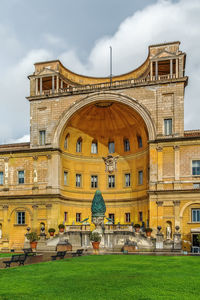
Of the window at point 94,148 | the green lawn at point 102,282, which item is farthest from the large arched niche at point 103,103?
the green lawn at point 102,282

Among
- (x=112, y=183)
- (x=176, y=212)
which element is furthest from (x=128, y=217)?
(x=176, y=212)

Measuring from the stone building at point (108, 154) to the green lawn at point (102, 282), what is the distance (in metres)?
19.1

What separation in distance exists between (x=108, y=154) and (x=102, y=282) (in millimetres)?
34198

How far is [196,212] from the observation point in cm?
3847

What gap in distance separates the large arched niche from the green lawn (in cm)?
2338

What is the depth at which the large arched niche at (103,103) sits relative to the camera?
4181 centimetres

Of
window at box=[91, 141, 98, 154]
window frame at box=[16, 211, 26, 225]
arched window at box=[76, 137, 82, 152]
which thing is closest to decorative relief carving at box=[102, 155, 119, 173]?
window at box=[91, 141, 98, 154]

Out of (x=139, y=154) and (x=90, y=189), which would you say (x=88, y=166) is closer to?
(x=90, y=189)

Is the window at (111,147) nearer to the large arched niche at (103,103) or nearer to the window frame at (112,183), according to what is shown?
the window frame at (112,183)

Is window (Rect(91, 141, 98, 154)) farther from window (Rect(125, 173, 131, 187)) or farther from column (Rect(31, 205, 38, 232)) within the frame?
column (Rect(31, 205, 38, 232))

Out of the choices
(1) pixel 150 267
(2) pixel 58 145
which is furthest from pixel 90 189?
(1) pixel 150 267

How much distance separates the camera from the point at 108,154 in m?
49.2

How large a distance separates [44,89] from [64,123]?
29.0ft

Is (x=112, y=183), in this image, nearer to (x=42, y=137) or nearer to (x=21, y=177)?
(x=42, y=137)
